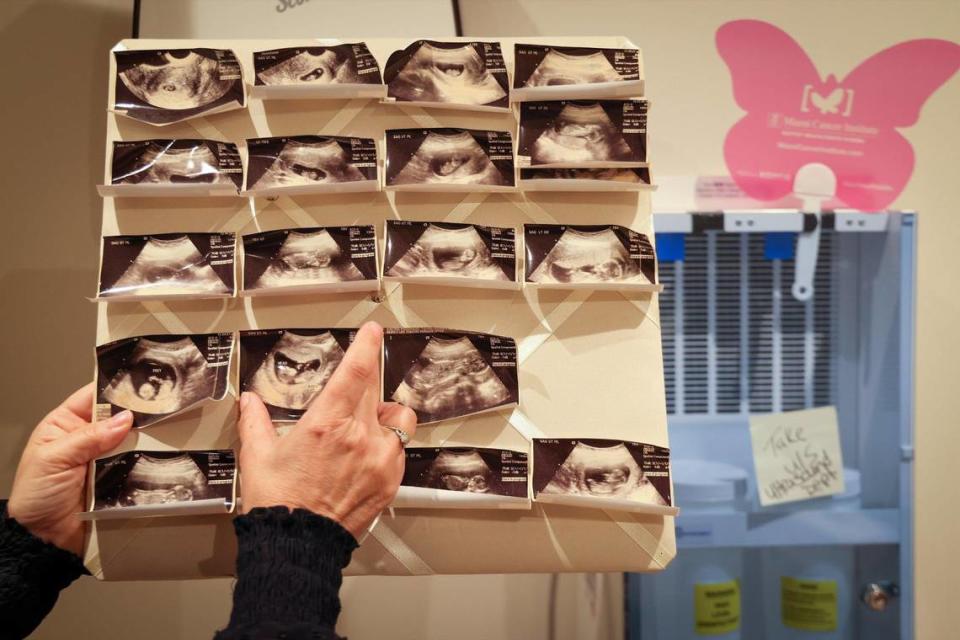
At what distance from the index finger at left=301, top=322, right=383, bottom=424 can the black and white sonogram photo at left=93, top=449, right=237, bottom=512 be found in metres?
0.19

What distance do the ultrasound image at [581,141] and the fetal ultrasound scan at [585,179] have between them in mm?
15

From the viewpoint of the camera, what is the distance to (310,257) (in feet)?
3.12

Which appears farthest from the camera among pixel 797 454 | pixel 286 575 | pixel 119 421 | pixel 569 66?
pixel 797 454

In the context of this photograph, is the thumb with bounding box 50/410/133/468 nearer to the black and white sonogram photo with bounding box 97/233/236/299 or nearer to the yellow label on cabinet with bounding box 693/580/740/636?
the black and white sonogram photo with bounding box 97/233/236/299

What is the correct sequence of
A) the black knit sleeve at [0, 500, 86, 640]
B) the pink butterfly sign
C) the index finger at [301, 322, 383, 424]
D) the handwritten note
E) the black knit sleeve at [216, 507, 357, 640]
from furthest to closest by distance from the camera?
the pink butterfly sign, the handwritten note, the black knit sleeve at [0, 500, 86, 640], the index finger at [301, 322, 383, 424], the black knit sleeve at [216, 507, 357, 640]

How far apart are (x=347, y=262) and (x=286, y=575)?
16.0 inches

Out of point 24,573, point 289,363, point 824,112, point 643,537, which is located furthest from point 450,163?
point 824,112

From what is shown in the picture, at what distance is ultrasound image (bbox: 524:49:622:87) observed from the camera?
100cm

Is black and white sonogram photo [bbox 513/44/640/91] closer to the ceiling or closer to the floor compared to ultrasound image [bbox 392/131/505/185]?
closer to the ceiling

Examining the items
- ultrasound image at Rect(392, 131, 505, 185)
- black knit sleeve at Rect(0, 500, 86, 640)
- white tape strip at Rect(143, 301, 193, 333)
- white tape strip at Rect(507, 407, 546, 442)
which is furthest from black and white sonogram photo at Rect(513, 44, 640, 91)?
black knit sleeve at Rect(0, 500, 86, 640)

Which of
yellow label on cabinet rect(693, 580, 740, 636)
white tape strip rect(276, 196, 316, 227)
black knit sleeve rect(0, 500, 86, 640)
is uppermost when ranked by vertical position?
white tape strip rect(276, 196, 316, 227)

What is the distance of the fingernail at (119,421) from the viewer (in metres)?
0.91

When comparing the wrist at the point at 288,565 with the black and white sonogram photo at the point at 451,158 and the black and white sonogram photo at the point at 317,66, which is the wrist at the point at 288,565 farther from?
the black and white sonogram photo at the point at 317,66

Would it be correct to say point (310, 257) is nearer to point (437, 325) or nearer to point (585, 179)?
point (437, 325)
